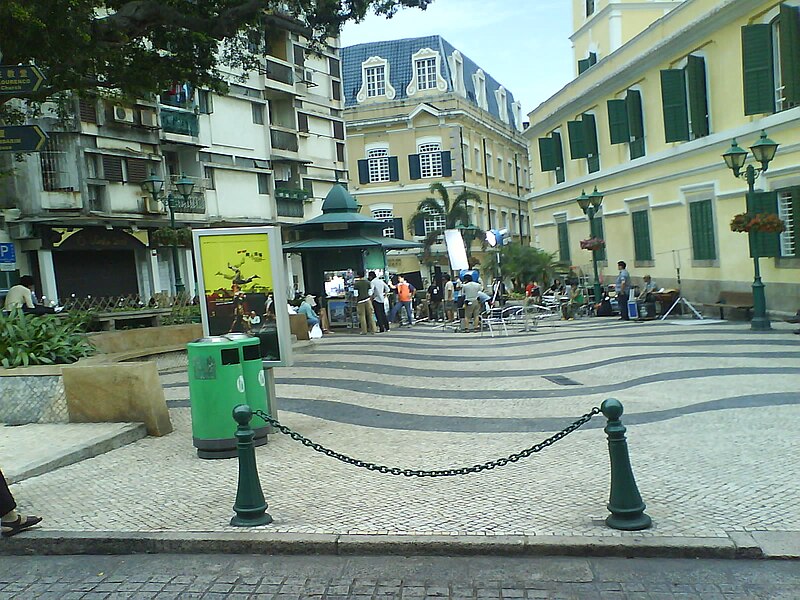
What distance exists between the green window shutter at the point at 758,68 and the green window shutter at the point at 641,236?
25.1 feet

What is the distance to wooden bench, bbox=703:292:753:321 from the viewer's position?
19.1 m

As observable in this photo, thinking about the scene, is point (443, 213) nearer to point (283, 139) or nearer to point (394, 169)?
point (394, 169)

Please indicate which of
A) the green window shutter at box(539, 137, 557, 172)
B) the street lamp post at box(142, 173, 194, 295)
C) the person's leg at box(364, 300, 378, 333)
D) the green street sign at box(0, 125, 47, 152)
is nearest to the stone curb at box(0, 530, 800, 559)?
the green street sign at box(0, 125, 47, 152)

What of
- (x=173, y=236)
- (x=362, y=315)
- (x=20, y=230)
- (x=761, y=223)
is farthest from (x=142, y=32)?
(x=20, y=230)

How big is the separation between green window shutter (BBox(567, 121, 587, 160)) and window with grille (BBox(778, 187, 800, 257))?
12.8m

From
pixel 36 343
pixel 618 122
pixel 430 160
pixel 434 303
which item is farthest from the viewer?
pixel 430 160

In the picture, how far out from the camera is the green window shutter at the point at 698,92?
2100 centimetres

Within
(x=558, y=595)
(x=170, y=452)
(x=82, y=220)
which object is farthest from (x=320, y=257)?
(x=558, y=595)

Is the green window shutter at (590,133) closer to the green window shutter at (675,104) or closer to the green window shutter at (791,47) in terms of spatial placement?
the green window shutter at (675,104)

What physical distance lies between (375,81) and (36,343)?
144 feet

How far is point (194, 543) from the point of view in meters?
5.49

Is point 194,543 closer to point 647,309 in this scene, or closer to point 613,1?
point 647,309

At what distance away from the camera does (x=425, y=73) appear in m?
50.8

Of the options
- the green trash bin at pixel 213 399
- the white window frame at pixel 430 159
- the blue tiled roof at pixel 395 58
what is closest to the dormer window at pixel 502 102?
the blue tiled roof at pixel 395 58
